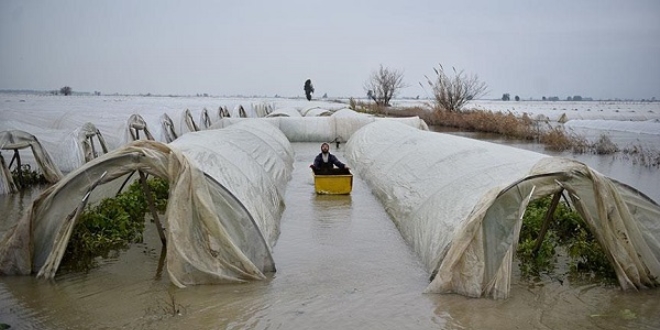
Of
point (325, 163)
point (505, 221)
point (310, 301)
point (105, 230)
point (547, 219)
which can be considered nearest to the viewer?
point (310, 301)

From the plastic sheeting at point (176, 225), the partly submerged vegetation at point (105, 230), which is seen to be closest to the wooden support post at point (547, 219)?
the plastic sheeting at point (176, 225)

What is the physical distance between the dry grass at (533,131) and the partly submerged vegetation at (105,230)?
1512cm

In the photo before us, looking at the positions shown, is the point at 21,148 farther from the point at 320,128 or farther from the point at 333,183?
the point at 320,128

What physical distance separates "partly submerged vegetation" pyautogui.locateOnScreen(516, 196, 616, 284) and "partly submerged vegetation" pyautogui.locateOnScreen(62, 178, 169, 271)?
548 centimetres

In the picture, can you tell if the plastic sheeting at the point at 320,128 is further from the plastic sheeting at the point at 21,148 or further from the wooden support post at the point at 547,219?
the wooden support post at the point at 547,219

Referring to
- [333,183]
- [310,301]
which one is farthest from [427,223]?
[333,183]

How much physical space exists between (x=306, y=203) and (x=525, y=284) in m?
5.31

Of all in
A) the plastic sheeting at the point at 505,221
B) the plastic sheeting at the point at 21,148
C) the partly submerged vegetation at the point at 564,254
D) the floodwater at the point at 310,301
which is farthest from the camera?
the plastic sheeting at the point at 21,148

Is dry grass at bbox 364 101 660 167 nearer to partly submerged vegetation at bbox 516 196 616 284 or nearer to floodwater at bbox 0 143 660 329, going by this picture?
partly submerged vegetation at bbox 516 196 616 284

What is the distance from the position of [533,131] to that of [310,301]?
71.5ft

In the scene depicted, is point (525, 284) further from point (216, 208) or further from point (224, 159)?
point (224, 159)

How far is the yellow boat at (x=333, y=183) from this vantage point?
11227mm

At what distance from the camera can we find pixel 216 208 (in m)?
6.58

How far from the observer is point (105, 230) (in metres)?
7.66
